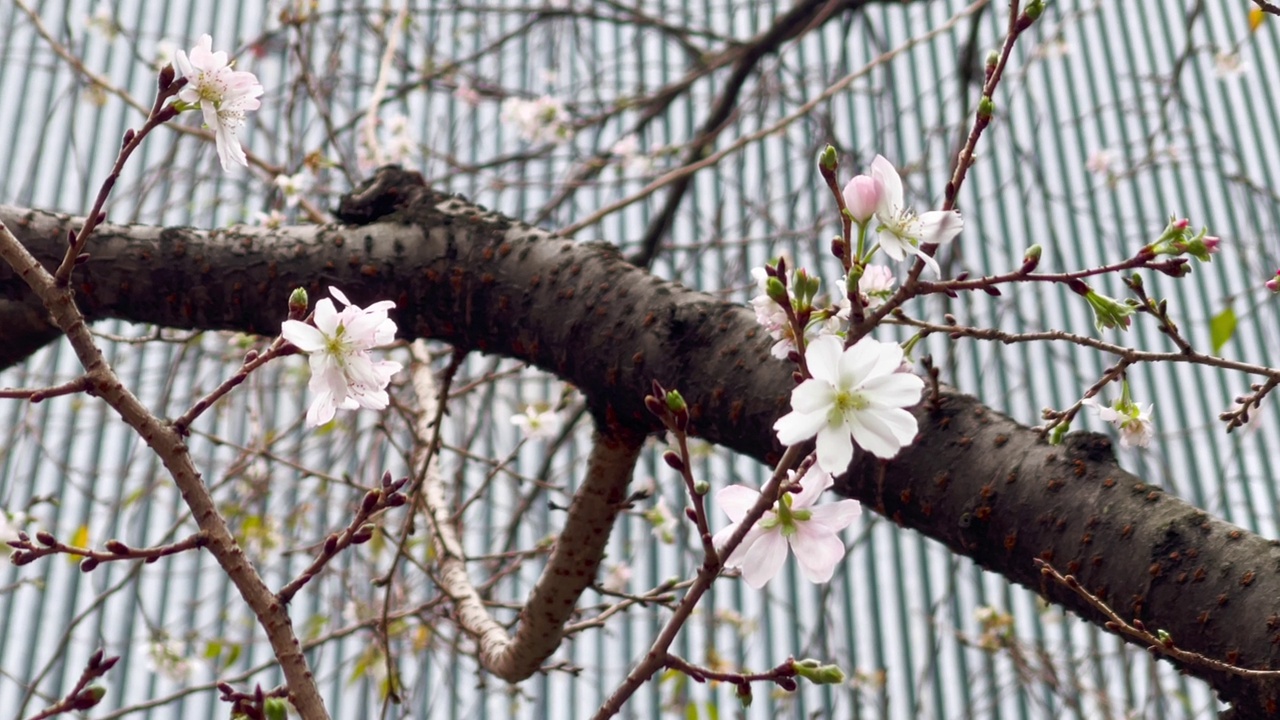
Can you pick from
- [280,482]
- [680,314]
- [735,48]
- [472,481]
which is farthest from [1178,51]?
[680,314]

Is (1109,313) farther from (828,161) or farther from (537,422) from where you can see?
(537,422)

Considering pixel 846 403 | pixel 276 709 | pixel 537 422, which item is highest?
pixel 537 422

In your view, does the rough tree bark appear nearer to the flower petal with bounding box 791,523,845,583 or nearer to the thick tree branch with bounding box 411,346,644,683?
the thick tree branch with bounding box 411,346,644,683

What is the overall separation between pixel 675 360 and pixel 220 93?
342 mm

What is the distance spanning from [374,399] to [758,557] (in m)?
0.23

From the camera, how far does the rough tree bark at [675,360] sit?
0.65m

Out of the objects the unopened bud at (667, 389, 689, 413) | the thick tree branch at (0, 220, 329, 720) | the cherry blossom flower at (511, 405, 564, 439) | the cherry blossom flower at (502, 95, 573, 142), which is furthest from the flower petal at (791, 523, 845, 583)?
the cherry blossom flower at (502, 95, 573, 142)

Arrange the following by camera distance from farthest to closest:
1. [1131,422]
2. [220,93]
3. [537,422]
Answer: [537,422] < [1131,422] < [220,93]

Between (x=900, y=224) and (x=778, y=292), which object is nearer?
(x=778, y=292)

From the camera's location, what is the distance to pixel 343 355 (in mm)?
595

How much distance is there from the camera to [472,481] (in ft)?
9.99

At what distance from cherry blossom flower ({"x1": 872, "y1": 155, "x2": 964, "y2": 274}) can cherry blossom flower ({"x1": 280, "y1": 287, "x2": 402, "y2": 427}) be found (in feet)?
0.80

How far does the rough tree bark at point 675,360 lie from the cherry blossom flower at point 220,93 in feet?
0.77

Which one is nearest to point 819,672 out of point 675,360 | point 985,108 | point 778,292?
point 778,292
